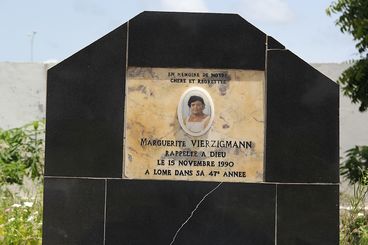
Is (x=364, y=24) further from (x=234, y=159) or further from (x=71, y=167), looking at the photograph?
(x=71, y=167)

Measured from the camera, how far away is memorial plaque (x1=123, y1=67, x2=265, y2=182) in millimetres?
5984

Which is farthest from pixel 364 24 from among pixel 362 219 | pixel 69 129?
pixel 69 129

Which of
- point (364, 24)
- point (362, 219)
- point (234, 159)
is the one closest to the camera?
point (234, 159)

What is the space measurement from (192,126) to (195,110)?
0.41 feet

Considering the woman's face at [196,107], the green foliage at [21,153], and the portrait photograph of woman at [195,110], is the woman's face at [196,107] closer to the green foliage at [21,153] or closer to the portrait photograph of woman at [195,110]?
the portrait photograph of woman at [195,110]

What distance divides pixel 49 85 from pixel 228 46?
1.40 meters

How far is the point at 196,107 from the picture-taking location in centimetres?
599

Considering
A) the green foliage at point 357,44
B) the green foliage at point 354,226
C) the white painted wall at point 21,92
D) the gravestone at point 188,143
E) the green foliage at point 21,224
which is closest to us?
the gravestone at point 188,143

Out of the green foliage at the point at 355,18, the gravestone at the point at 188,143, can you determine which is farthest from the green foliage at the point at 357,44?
the gravestone at the point at 188,143

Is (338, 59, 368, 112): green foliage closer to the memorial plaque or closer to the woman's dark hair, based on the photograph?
the memorial plaque

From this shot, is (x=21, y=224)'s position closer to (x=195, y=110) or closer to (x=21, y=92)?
(x=195, y=110)

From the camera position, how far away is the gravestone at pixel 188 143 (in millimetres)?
5980

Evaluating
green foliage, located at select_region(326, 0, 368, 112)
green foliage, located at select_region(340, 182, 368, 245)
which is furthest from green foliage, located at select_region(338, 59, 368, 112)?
green foliage, located at select_region(340, 182, 368, 245)

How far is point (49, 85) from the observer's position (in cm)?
604
